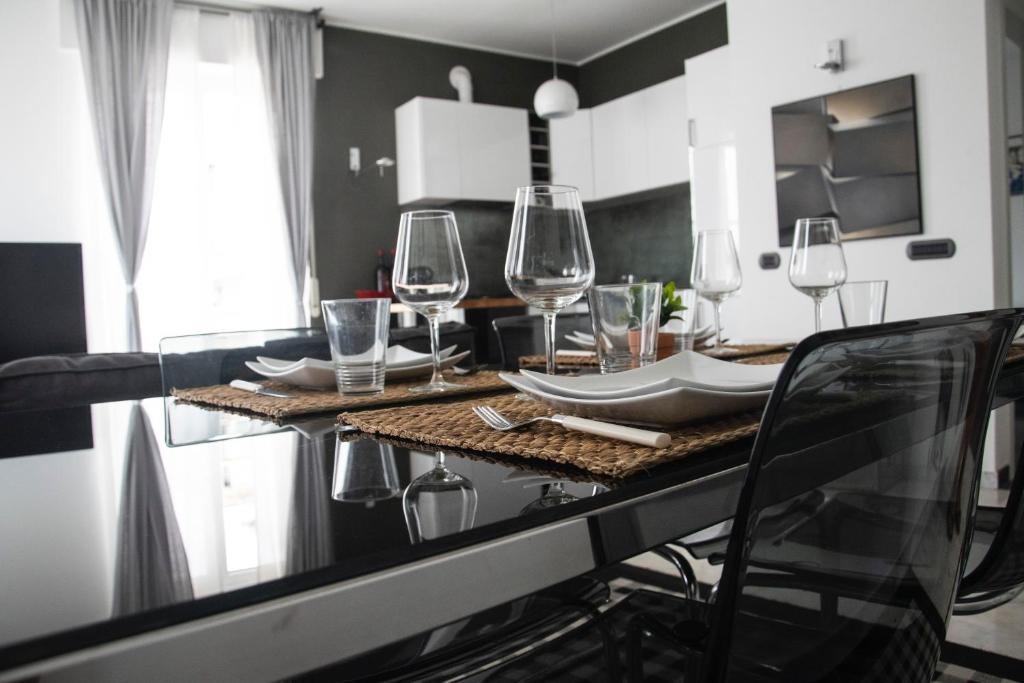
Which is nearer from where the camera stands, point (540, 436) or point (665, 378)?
point (540, 436)

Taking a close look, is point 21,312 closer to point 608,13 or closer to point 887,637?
point 608,13

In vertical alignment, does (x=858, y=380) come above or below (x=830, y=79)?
below

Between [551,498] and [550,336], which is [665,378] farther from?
[551,498]

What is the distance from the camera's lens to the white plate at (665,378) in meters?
0.72

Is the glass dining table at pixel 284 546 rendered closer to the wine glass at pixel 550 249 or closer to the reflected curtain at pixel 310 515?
the reflected curtain at pixel 310 515

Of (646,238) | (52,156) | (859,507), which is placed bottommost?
(859,507)

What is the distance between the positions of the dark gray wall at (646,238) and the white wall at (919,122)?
1.61 metres

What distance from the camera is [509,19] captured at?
5723mm

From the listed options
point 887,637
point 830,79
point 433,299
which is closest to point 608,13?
point 830,79

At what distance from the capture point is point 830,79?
3.80 m

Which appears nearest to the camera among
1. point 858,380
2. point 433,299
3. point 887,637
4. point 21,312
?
point 858,380

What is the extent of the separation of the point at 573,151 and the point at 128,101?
3197 mm

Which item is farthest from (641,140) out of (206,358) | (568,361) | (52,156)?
(206,358)

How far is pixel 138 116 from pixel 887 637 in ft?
17.4
